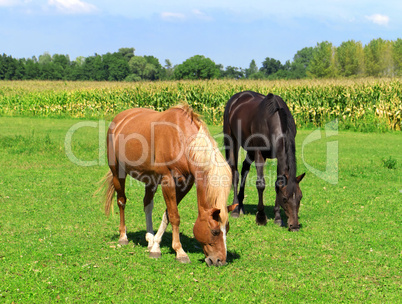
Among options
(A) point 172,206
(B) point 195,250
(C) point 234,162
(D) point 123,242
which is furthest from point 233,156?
(A) point 172,206

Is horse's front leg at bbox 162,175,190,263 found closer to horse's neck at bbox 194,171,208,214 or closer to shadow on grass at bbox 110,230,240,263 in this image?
shadow on grass at bbox 110,230,240,263

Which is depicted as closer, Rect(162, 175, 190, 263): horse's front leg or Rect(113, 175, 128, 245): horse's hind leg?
Rect(162, 175, 190, 263): horse's front leg

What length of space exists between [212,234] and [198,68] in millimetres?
87949

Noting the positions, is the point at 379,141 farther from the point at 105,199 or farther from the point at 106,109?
the point at 106,109

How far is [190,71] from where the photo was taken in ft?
307

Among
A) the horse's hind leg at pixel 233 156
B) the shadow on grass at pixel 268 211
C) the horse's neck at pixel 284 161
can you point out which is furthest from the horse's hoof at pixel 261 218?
the horse's hind leg at pixel 233 156

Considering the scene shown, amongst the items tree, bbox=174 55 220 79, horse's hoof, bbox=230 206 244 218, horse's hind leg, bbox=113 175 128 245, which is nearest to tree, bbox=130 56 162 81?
tree, bbox=174 55 220 79

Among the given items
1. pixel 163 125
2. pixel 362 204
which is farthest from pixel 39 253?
pixel 362 204

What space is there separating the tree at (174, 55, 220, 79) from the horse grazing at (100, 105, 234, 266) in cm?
8538

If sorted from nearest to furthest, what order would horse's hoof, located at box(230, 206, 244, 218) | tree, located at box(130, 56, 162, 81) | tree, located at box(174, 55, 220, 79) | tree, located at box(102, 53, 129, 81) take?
horse's hoof, located at box(230, 206, 244, 218) → tree, located at box(174, 55, 220, 79) → tree, located at box(102, 53, 129, 81) → tree, located at box(130, 56, 162, 81)

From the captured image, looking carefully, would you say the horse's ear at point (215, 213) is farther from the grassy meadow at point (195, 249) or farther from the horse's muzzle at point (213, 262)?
the grassy meadow at point (195, 249)

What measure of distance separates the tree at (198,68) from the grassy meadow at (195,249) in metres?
80.2

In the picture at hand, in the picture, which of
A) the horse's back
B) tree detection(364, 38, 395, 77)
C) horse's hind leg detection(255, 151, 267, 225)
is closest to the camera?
the horse's back

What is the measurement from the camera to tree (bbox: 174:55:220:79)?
9169 centimetres
